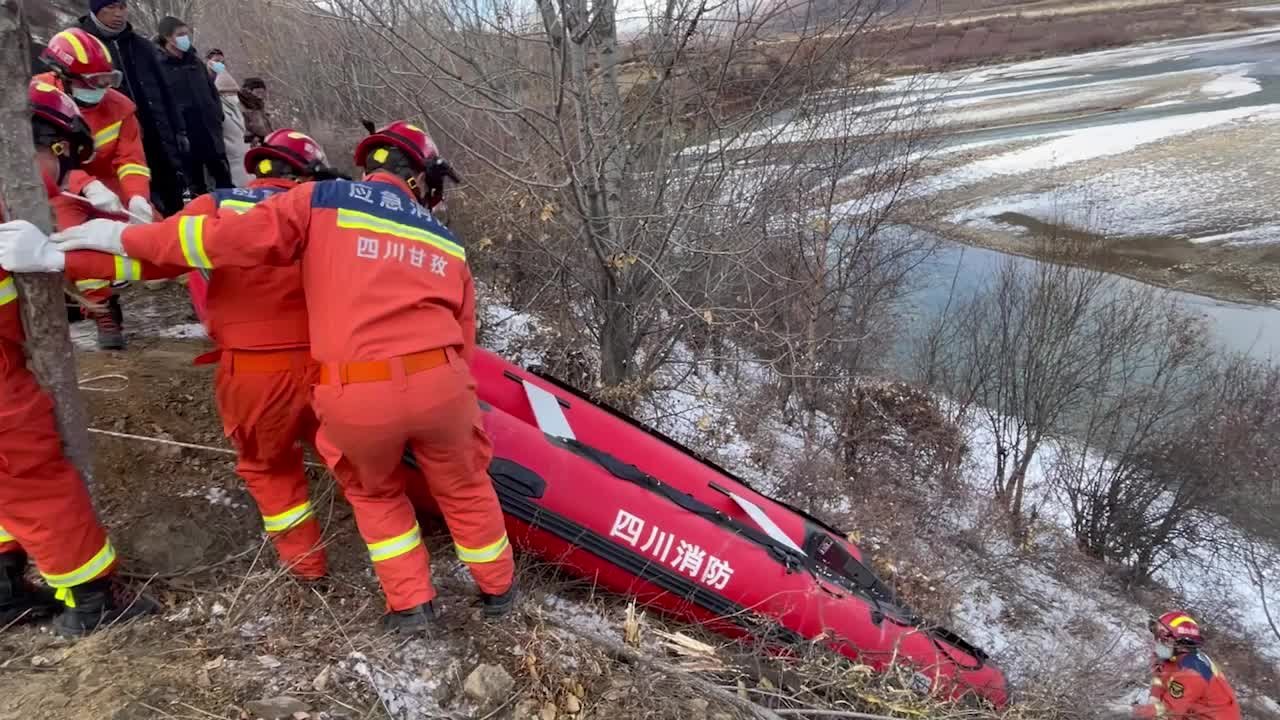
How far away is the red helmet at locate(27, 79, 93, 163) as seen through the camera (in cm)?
229

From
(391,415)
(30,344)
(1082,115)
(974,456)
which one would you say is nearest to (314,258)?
(391,415)

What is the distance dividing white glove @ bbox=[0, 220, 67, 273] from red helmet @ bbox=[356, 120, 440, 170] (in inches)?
35.5

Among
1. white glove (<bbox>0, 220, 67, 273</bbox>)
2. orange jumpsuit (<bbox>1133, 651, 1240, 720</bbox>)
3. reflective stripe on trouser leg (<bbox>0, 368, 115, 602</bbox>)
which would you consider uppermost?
white glove (<bbox>0, 220, 67, 273</bbox>)

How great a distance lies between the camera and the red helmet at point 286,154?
2523 mm

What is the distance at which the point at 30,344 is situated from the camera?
212 cm

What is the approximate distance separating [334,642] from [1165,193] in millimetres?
21865

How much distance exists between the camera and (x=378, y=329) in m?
2.12

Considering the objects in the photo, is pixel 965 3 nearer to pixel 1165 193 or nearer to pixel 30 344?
pixel 30 344

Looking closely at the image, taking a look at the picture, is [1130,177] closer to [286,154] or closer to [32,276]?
[286,154]

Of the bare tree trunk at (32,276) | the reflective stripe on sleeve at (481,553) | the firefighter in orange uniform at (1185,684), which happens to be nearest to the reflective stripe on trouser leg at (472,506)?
the reflective stripe on sleeve at (481,553)

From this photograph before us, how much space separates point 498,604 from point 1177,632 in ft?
16.1

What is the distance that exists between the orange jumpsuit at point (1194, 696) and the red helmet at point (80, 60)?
6.57 m

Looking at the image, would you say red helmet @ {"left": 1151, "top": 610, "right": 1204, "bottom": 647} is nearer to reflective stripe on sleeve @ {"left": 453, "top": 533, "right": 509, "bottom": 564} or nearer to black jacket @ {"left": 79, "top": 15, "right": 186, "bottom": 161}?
reflective stripe on sleeve @ {"left": 453, "top": 533, "right": 509, "bottom": 564}

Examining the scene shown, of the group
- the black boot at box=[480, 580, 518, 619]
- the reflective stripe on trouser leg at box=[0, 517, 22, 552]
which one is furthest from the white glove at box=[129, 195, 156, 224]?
the black boot at box=[480, 580, 518, 619]
